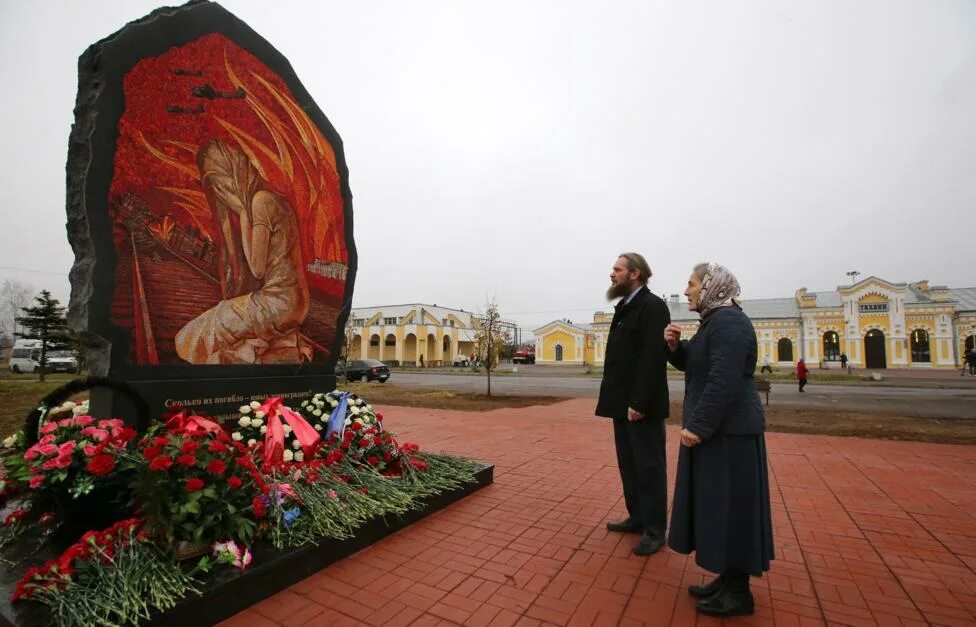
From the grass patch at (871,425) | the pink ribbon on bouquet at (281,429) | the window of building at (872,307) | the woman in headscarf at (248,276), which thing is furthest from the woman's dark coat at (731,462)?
the window of building at (872,307)

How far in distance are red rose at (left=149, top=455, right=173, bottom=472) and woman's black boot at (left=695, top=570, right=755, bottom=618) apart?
111 inches

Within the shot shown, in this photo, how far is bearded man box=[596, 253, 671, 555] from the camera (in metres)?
3.24

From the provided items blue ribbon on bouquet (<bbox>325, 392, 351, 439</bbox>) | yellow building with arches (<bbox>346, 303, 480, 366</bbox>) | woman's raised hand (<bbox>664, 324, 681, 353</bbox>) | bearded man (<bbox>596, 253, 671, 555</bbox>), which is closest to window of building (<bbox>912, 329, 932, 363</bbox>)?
yellow building with arches (<bbox>346, 303, 480, 366</bbox>)

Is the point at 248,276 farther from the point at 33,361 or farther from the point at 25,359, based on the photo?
the point at 25,359

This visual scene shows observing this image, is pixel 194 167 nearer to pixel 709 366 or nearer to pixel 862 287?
pixel 709 366

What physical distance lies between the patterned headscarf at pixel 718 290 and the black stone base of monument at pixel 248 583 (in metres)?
2.58

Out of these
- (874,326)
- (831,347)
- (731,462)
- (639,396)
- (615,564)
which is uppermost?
(874,326)

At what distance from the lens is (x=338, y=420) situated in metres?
4.30

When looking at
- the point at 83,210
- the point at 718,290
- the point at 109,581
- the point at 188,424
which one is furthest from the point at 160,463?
the point at 718,290

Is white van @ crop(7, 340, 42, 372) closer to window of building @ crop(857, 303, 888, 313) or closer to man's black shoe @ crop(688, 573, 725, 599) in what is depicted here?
man's black shoe @ crop(688, 573, 725, 599)

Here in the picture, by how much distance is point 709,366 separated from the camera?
8.47ft

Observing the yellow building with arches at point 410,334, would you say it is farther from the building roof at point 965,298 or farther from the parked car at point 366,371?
the building roof at point 965,298

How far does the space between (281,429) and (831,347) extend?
1922 inches

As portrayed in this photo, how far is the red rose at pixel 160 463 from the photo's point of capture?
7.83 feet
